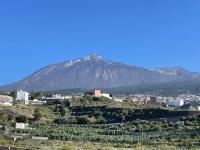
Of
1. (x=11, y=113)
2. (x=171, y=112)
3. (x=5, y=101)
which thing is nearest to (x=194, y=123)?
(x=171, y=112)

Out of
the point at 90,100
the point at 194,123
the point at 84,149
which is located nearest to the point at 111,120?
the point at 194,123

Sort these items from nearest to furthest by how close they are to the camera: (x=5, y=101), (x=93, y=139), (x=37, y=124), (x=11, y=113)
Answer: (x=93, y=139), (x=37, y=124), (x=11, y=113), (x=5, y=101)

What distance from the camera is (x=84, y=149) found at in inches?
1437

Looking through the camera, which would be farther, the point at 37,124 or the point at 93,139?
the point at 37,124

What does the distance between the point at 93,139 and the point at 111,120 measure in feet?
114

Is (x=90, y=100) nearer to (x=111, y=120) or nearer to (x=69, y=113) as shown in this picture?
(x=69, y=113)

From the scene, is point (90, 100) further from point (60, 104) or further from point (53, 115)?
point (53, 115)

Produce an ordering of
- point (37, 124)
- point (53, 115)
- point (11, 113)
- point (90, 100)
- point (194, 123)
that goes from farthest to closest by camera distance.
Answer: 1. point (90, 100)
2. point (53, 115)
3. point (11, 113)
4. point (37, 124)
5. point (194, 123)

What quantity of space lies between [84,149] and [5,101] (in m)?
66.2

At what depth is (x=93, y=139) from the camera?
50.8m

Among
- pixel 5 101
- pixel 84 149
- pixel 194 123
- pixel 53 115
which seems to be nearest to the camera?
pixel 84 149

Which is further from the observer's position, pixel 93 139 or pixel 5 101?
pixel 5 101

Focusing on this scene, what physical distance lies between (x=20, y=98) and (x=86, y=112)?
27417 millimetres

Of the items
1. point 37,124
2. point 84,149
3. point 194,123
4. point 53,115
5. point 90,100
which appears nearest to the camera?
point 84,149
